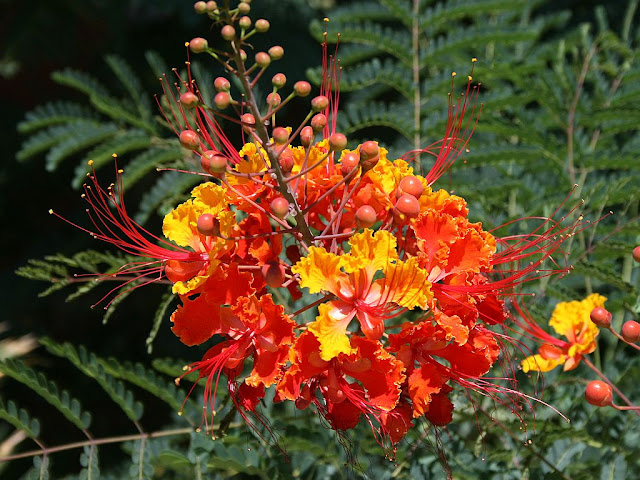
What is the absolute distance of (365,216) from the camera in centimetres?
152

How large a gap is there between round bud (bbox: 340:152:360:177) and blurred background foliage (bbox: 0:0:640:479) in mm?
678

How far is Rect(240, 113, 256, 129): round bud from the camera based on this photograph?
4.92 feet

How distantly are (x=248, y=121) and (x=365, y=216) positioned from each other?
328 mm

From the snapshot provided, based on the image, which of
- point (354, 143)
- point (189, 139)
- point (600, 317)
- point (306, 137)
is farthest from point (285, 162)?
point (354, 143)

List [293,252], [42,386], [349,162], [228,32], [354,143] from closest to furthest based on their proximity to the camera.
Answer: [228,32] < [349,162] < [293,252] < [42,386] < [354,143]

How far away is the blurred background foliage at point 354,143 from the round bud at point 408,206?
0.59m

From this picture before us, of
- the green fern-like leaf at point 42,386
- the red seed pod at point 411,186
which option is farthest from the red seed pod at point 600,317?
the green fern-like leaf at point 42,386

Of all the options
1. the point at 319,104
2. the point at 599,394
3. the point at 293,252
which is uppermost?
the point at 319,104

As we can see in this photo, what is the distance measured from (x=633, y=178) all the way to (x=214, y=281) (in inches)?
58.0

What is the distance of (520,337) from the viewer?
7.00 ft

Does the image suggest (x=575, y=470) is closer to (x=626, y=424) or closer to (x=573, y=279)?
(x=626, y=424)

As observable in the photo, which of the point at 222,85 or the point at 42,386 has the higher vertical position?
the point at 222,85

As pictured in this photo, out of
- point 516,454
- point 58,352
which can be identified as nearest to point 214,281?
point 58,352

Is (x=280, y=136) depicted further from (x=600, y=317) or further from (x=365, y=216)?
(x=600, y=317)
